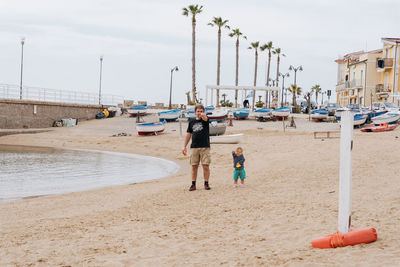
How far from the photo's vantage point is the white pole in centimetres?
469

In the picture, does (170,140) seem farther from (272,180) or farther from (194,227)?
(194,227)

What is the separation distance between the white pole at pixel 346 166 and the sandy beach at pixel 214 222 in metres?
0.34

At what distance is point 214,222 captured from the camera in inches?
263

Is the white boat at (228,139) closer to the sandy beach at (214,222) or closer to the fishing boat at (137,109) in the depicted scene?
the sandy beach at (214,222)

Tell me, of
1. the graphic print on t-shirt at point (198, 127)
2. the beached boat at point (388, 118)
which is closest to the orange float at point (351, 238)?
the graphic print on t-shirt at point (198, 127)

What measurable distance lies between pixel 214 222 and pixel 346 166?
8.33 feet

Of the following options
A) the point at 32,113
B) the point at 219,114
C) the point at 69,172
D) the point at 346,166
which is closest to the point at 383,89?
the point at 219,114

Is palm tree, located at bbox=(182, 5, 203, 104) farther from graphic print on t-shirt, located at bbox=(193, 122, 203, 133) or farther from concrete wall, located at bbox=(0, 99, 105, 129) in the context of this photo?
graphic print on t-shirt, located at bbox=(193, 122, 203, 133)

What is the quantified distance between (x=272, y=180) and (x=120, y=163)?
998 centimetres

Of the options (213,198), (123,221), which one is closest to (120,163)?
(213,198)

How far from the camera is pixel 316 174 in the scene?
11.2 meters

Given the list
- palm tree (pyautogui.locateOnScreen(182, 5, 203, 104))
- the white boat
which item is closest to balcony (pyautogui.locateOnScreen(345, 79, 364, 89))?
palm tree (pyautogui.locateOnScreen(182, 5, 203, 104))

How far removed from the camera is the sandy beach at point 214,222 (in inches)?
190

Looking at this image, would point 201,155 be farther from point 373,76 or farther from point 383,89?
point 373,76
